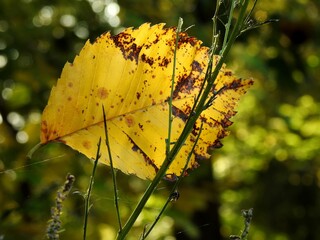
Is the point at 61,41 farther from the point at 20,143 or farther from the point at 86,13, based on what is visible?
the point at 20,143

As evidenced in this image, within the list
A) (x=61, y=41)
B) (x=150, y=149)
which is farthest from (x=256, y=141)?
(x=150, y=149)

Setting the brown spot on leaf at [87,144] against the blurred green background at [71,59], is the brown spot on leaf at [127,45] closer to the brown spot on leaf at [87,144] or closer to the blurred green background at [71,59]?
the brown spot on leaf at [87,144]

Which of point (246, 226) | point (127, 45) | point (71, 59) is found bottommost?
point (246, 226)

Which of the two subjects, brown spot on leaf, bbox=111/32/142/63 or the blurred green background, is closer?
brown spot on leaf, bbox=111/32/142/63

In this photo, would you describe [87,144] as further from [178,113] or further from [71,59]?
[71,59]

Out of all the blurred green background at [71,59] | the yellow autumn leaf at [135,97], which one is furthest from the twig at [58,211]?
the blurred green background at [71,59]

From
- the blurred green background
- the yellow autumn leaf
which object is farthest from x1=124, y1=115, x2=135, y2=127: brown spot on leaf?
the blurred green background

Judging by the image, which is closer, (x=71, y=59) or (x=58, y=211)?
(x=58, y=211)

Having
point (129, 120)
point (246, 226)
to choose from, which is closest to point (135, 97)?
point (129, 120)

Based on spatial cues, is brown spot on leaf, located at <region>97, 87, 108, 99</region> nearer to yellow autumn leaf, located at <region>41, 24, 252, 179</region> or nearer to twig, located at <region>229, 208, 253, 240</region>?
yellow autumn leaf, located at <region>41, 24, 252, 179</region>
